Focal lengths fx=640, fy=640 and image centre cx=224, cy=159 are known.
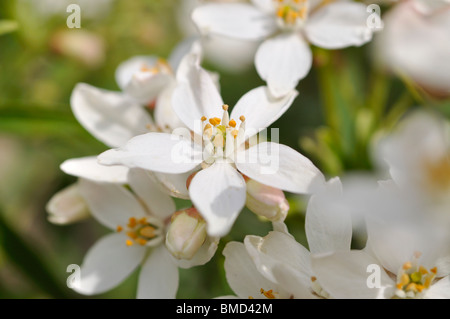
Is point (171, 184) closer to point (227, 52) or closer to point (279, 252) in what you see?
point (279, 252)

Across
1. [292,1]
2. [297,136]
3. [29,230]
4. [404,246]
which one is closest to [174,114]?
[292,1]

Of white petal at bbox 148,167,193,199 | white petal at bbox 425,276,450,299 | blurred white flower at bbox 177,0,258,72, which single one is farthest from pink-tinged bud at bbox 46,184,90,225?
blurred white flower at bbox 177,0,258,72

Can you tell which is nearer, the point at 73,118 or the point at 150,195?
the point at 150,195

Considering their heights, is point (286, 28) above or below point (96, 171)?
above

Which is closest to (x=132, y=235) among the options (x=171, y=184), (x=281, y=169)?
(x=171, y=184)

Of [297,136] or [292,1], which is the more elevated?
[292,1]
